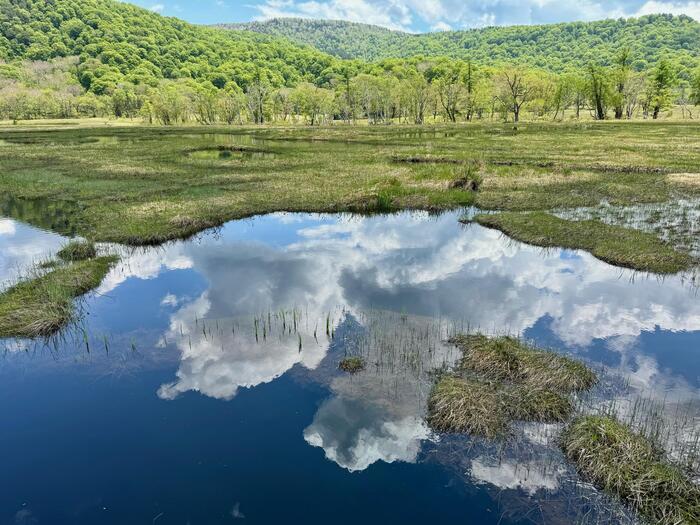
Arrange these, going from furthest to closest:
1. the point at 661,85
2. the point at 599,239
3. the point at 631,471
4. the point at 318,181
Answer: the point at 661,85
the point at 318,181
the point at 599,239
the point at 631,471

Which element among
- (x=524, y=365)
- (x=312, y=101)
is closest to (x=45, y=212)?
(x=524, y=365)

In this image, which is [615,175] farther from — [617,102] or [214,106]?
[214,106]

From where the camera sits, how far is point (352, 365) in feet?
47.2

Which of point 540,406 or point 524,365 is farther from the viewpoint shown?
point 524,365

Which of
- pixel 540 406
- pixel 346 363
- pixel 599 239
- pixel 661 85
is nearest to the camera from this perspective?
pixel 540 406

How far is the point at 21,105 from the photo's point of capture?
16300 centimetres

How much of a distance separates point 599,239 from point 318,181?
82.7 ft

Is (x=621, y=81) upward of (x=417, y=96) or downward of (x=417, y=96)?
upward

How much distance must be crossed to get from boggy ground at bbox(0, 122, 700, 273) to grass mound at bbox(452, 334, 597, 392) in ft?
37.2

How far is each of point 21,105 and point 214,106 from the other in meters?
69.3

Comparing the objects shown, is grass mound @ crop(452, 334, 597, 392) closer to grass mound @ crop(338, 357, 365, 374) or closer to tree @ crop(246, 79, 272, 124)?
grass mound @ crop(338, 357, 365, 374)

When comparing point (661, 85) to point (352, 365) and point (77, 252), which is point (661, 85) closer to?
point (352, 365)

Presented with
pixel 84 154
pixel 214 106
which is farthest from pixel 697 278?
pixel 214 106

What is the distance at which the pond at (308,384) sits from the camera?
9703mm
